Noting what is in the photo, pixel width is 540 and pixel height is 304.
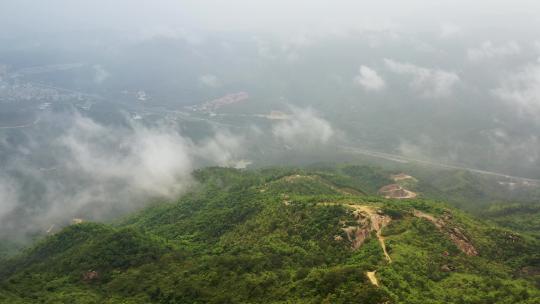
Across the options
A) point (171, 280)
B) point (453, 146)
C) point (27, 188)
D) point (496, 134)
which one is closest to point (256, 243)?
point (171, 280)

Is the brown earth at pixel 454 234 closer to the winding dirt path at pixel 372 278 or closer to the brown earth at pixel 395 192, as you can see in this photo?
the winding dirt path at pixel 372 278

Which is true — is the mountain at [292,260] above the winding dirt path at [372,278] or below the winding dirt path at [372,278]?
below

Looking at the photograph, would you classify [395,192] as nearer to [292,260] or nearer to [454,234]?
[454,234]

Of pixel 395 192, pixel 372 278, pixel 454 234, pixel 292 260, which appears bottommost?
pixel 395 192

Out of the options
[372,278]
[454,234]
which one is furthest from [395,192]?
[372,278]

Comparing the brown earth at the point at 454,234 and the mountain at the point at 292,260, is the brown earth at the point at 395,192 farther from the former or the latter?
the brown earth at the point at 454,234

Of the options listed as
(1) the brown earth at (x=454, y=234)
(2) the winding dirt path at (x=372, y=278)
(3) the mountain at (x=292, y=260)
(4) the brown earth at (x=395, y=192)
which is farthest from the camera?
(4) the brown earth at (x=395, y=192)

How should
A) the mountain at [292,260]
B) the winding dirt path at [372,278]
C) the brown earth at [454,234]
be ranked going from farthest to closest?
1. the brown earth at [454,234]
2. the mountain at [292,260]
3. the winding dirt path at [372,278]

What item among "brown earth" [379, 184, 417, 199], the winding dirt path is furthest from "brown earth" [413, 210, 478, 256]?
"brown earth" [379, 184, 417, 199]

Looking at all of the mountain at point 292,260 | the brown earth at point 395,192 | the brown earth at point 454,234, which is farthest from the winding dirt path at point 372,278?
the brown earth at point 395,192

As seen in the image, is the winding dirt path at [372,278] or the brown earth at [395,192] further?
the brown earth at [395,192]
